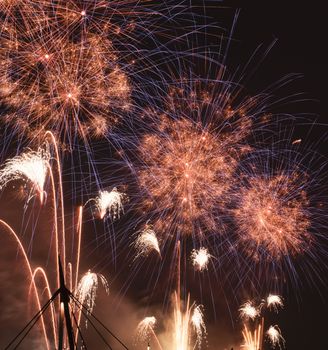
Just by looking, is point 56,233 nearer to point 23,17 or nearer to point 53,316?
point 53,316

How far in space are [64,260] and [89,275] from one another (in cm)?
329

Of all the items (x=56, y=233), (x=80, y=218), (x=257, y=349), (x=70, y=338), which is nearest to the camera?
(x=70, y=338)

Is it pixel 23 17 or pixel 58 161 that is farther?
pixel 58 161

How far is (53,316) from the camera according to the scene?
26047mm

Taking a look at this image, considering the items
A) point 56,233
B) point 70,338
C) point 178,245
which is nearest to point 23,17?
point 56,233

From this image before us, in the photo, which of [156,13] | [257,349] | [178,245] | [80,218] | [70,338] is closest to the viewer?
[70,338]

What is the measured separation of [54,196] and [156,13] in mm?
11277

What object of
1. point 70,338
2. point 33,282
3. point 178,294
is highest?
point 178,294

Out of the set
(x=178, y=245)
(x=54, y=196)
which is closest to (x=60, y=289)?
(x=54, y=196)

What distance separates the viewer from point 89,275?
2994 cm

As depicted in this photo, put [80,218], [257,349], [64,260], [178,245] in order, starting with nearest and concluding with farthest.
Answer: [64,260] → [80,218] → [178,245] → [257,349]

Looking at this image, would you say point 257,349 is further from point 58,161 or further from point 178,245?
point 58,161

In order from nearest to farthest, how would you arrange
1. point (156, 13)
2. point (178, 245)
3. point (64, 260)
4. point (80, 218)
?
1. point (156, 13)
2. point (64, 260)
3. point (80, 218)
4. point (178, 245)

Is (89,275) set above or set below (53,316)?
above
